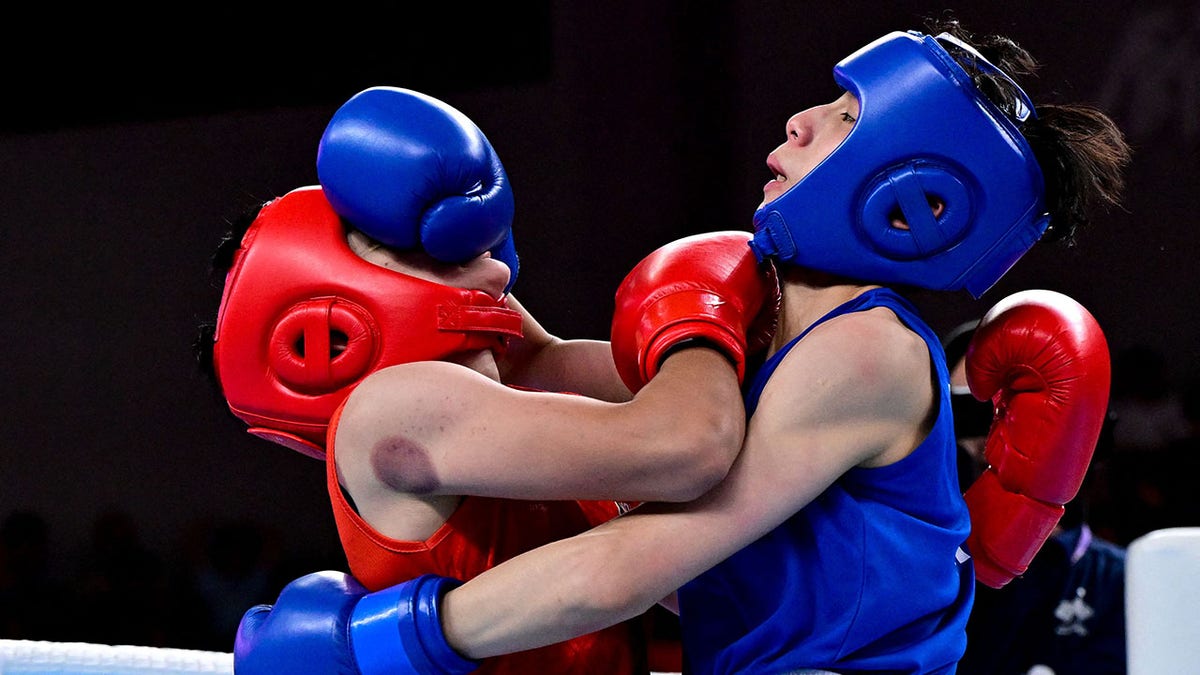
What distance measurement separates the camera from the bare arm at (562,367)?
2.00 meters

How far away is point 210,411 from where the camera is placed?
189 inches

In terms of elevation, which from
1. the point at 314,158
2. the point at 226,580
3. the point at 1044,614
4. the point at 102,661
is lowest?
the point at 226,580

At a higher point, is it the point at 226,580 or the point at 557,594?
the point at 557,594

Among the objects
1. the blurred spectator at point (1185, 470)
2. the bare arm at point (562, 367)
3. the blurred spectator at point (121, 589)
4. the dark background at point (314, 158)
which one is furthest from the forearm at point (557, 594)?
the blurred spectator at point (121, 589)

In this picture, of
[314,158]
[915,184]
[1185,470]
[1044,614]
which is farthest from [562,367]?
[1185,470]

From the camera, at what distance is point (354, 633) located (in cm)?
144

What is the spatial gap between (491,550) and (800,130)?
72 centimetres

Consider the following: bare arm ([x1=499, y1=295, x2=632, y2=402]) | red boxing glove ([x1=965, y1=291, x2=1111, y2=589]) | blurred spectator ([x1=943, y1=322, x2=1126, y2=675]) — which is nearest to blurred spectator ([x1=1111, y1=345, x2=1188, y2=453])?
blurred spectator ([x1=943, y1=322, x2=1126, y2=675])

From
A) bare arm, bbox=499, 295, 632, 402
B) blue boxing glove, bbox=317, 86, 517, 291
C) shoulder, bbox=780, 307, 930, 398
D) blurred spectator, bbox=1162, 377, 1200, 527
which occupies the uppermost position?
blue boxing glove, bbox=317, 86, 517, 291

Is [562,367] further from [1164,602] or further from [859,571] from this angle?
[1164,602]

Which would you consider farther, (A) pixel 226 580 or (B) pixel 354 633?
(A) pixel 226 580

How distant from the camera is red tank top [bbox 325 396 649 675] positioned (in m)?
1.50

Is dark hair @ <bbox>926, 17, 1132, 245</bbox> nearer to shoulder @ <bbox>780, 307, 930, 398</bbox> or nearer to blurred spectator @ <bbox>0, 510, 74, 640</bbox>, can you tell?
shoulder @ <bbox>780, 307, 930, 398</bbox>

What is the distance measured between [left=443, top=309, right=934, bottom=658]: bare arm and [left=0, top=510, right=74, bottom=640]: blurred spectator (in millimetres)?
3948
